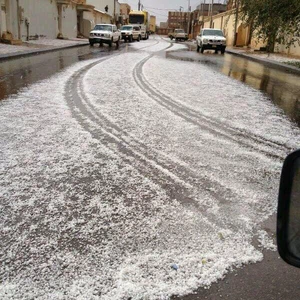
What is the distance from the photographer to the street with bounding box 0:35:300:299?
2355 mm

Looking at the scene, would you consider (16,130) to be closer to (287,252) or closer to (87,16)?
(287,252)

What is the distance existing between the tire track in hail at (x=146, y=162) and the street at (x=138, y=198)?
0.01 meters

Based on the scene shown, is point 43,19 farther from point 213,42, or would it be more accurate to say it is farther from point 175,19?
point 175,19

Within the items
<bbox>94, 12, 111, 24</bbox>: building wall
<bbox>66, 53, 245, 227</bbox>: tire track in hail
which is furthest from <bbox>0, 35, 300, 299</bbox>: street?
<bbox>94, 12, 111, 24</bbox>: building wall

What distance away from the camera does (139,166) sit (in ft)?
14.3

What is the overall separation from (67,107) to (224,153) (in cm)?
361

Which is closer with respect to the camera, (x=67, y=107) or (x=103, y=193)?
(x=103, y=193)

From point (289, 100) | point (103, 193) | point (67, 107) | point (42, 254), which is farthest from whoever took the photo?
point (289, 100)

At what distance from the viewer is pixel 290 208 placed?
1.28 meters

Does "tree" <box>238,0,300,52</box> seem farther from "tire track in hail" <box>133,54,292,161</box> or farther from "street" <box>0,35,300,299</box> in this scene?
"street" <box>0,35,300,299</box>

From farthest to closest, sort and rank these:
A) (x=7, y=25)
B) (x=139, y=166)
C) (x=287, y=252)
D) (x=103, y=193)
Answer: (x=7, y=25)
(x=139, y=166)
(x=103, y=193)
(x=287, y=252)

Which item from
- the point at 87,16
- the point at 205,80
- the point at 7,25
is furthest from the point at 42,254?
the point at 87,16

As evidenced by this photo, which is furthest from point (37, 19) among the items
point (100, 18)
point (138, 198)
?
point (138, 198)

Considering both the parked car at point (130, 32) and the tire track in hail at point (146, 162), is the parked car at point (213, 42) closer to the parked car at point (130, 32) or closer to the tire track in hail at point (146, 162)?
the parked car at point (130, 32)
